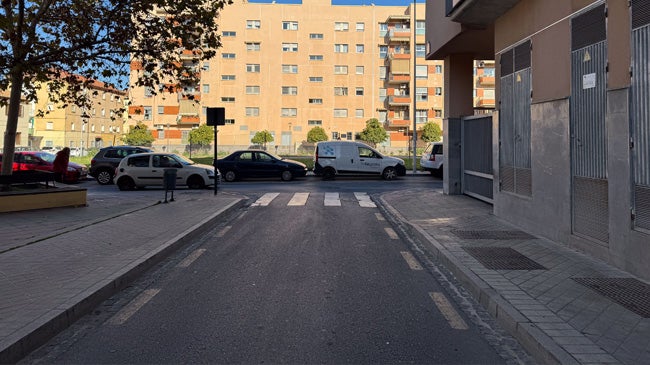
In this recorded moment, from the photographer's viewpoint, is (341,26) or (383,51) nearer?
(341,26)

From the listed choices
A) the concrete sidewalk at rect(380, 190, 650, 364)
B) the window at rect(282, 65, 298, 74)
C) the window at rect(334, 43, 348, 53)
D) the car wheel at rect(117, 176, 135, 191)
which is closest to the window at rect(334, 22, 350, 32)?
the window at rect(334, 43, 348, 53)

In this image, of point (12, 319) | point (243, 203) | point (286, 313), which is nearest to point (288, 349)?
point (286, 313)

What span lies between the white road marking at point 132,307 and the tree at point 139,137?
57.9m

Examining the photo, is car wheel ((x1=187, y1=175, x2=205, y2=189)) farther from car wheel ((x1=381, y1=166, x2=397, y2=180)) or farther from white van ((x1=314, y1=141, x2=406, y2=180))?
car wheel ((x1=381, y1=166, x2=397, y2=180))

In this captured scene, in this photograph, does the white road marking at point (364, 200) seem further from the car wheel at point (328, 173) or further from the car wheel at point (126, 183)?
the car wheel at point (126, 183)

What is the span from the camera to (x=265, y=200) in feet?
51.4

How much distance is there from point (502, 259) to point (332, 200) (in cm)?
898

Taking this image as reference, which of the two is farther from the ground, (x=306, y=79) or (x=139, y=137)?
(x=306, y=79)

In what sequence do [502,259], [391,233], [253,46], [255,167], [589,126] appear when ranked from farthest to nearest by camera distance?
[253,46] → [255,167] → [391,233] → [589,126] → [502,259]

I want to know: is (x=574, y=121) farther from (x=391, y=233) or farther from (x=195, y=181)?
(x=195, y=181)

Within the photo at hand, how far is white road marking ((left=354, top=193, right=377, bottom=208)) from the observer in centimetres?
1434

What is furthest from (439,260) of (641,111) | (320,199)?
(320,199)

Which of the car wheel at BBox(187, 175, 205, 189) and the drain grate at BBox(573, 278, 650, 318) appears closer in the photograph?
the drain grate at BBox(573, 278, 650, 318)

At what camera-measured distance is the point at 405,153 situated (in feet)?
210
